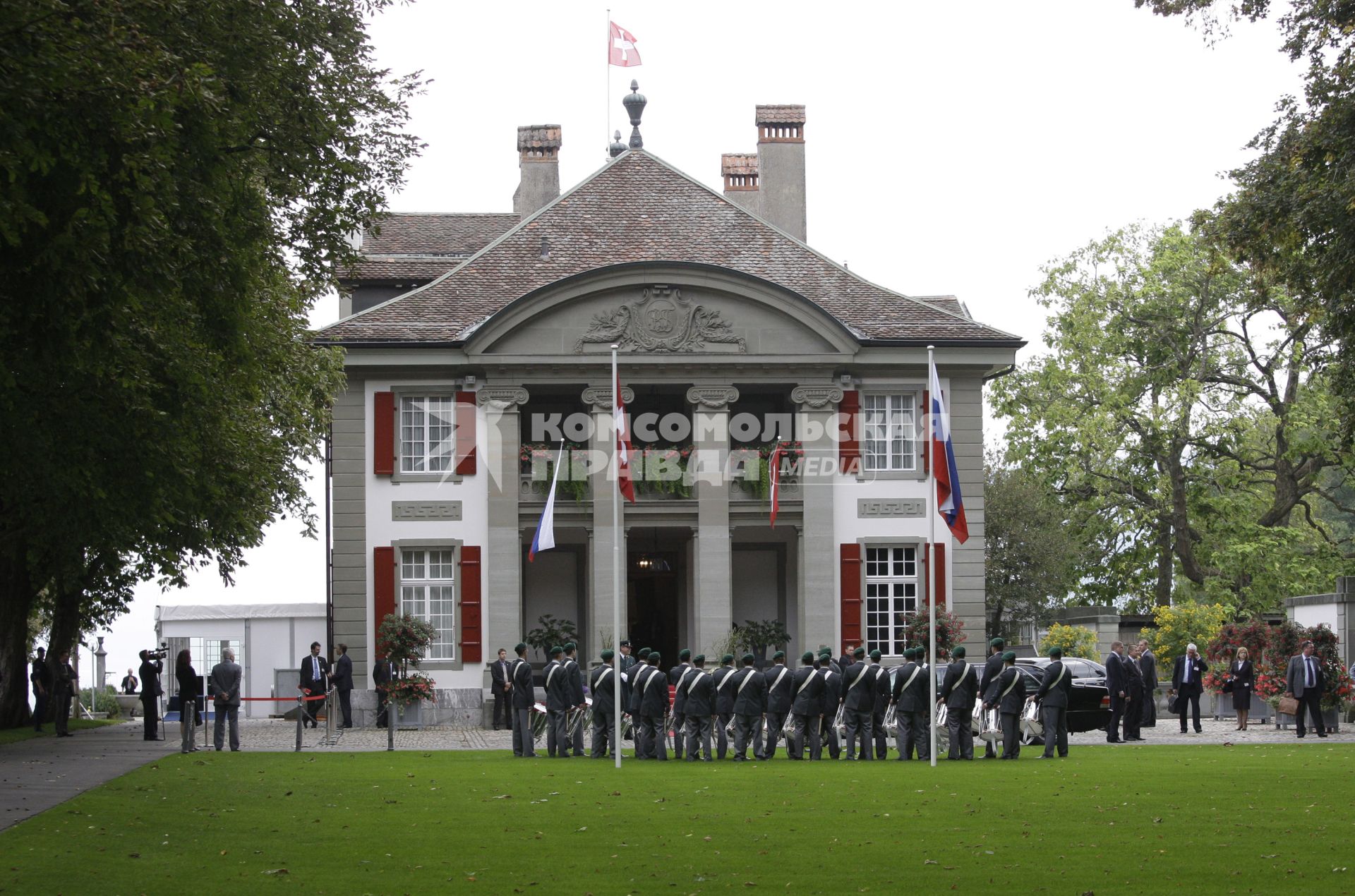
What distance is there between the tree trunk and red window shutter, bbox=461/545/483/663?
798cm

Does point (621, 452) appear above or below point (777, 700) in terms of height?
above

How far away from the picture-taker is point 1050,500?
1810 inches

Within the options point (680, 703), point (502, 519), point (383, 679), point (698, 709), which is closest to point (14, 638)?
point (383, 679)

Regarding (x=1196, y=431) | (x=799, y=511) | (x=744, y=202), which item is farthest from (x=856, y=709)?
(x=1196, y=431)

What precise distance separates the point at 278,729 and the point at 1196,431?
2481 centimetres

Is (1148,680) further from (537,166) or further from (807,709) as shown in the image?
(537,166)

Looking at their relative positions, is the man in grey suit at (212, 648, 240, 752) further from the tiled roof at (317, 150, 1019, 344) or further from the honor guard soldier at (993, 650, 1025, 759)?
the honor guard soldier at (993, 650, 1025, 759)

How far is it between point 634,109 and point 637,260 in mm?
6905

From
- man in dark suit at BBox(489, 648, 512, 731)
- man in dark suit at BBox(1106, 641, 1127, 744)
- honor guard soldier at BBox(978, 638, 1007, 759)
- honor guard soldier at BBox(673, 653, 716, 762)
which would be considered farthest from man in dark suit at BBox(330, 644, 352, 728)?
honor guard soldier at BBox(978, 638, 1007, 759)

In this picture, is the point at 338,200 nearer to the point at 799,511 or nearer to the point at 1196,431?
the point at 799,511

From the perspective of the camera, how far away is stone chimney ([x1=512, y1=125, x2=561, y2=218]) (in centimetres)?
4250

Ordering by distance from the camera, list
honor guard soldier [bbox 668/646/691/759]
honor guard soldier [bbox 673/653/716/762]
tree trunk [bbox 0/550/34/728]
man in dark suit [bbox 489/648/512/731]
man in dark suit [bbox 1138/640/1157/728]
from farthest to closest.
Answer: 1. tree trunk [bbox 0/550/34/728]
2. man in dark suit [bbox 489/648/512/731]
3. man in dark suit [bbox 1138/640/1157/728]
4. honor guard soldier [bbox 668/646/691/759]
5. honor guard soldier [bbox 673/653/716/762]

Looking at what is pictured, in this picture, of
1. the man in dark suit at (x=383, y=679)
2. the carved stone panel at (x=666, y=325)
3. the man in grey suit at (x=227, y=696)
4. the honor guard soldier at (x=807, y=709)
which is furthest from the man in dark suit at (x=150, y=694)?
the honor guard soldier at (x=807, y=709)

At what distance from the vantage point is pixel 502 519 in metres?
34.3
